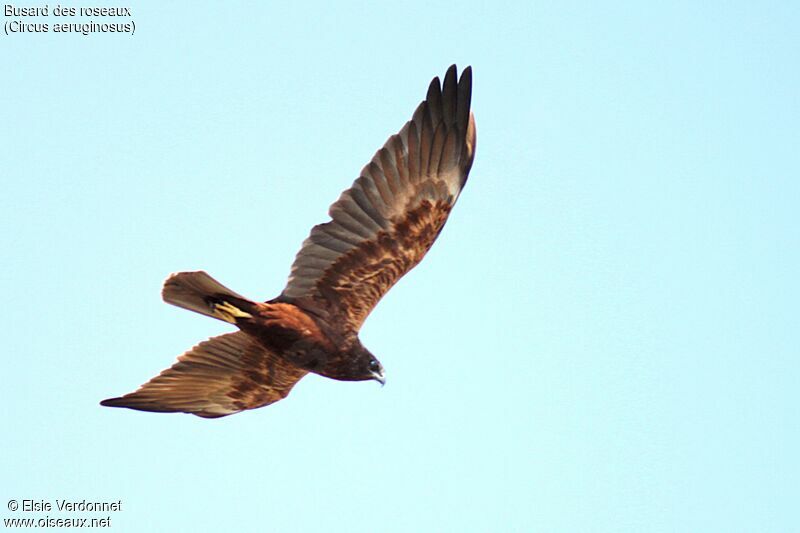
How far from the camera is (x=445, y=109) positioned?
1189 centimetres

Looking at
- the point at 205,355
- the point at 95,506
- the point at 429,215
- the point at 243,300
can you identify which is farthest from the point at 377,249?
the point at 95,506

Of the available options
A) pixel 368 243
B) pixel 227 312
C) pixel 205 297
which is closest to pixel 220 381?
pixel 227 312

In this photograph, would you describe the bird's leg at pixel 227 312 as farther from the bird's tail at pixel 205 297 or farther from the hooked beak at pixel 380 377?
the hooked beak at pixel 380 377

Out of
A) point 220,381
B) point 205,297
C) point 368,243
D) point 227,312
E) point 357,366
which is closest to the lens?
point 205,297

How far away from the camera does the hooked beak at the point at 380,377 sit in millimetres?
11750

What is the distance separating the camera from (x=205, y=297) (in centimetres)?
1130

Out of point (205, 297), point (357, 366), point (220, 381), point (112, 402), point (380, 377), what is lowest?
point (380, 377)

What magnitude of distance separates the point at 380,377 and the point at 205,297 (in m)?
1.80

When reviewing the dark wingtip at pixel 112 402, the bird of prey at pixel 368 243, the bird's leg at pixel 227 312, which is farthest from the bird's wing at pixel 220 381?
the bird's leg at pixel 227 312

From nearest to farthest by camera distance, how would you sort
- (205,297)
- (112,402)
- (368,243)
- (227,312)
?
(205,297)
(227,312)
(368,243)
(112,402)

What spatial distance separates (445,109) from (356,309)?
2.07 meters

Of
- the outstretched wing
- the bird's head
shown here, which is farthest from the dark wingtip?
the bird's head

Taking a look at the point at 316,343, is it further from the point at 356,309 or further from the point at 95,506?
the point at 95,506

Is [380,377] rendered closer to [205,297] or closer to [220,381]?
[205,297]
